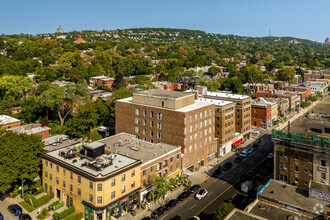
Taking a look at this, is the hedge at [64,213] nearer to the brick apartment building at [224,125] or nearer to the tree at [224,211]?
the tree at [224,211]

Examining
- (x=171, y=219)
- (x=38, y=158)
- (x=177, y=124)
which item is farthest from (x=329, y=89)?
(x=38, y=158)

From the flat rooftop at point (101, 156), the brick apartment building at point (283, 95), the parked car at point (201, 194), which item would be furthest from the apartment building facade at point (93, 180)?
the brick apartment building at point (283, 95)

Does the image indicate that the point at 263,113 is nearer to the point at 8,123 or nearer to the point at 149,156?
the point at 149,156

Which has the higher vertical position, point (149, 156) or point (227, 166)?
point (149, 156)

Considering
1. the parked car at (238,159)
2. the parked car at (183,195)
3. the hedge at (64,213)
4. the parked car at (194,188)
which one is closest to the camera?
the hedge at (64,213)

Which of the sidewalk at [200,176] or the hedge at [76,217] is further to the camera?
the sidewalk at [200,176]

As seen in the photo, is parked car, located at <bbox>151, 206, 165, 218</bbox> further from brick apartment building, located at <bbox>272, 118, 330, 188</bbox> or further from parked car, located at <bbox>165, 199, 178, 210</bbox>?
brick apartment building, located at <bbox>272, 118, 330, 188</bbox>

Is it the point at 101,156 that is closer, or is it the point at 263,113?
the point at 101,156

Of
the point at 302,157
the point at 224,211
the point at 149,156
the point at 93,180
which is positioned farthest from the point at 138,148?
the point at 302,157
